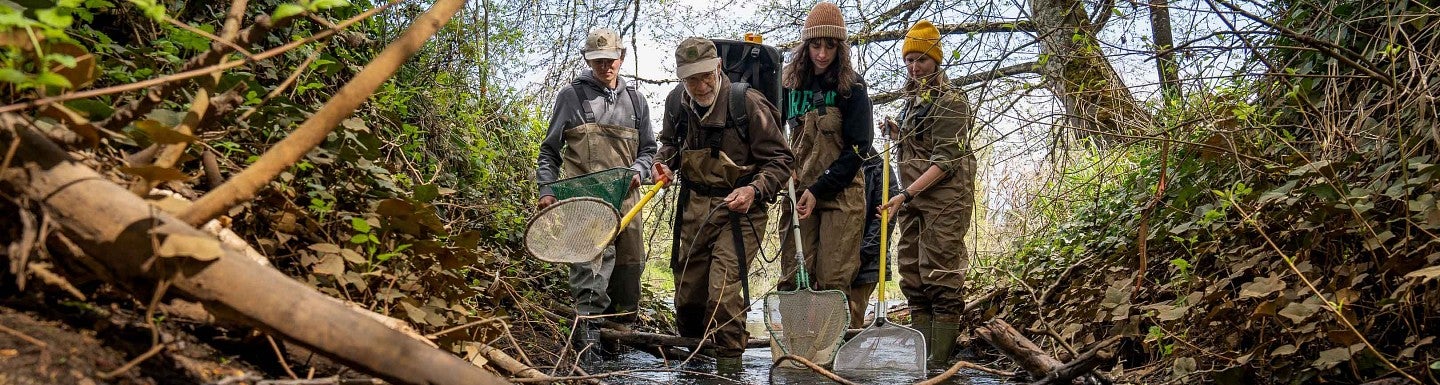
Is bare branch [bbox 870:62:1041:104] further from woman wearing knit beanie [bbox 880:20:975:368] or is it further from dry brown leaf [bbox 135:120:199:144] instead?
dry brown leaf [bbox 135:120:199:144]

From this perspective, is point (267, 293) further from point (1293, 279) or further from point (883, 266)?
point (883, 266)

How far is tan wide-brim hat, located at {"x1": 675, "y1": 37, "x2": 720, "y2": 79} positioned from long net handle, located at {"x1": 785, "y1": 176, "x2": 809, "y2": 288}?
802 millimetres

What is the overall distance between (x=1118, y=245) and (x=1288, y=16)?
149 centimetres

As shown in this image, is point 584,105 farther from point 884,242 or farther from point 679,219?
point 884,242

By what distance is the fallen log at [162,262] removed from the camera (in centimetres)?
202

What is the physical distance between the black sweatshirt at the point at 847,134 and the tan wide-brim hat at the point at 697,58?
102cm

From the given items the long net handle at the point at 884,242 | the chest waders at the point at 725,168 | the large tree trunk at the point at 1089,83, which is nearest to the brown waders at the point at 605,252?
the chest waders at the point at 725,168

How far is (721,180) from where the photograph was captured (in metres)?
5.70

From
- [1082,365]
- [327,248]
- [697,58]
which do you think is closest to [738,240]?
[697,58]

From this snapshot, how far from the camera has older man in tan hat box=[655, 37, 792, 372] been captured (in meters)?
5.50

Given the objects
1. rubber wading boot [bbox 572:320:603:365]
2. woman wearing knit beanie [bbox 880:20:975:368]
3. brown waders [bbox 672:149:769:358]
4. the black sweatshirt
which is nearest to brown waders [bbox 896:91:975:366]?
woman wearing knit beanie [bbox 880:20:975:368]

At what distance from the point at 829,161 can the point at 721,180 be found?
84 cm

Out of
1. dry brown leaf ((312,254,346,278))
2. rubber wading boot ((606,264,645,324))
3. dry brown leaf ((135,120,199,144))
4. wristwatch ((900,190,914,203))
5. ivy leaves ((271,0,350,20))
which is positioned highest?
ivy leaves ((271,0,350,20))

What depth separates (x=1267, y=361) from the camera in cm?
367
